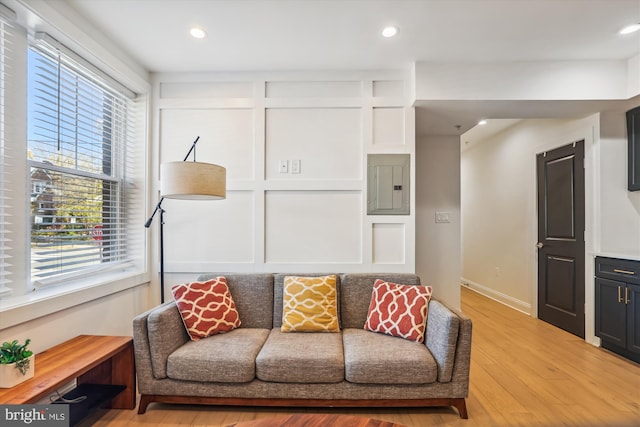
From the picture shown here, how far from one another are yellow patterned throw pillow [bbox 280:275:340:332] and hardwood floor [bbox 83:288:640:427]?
52 cm

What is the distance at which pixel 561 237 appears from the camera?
3484 mm

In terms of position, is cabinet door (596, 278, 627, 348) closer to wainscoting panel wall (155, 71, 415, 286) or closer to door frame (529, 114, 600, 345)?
door frame (529, 114, 600, 345)

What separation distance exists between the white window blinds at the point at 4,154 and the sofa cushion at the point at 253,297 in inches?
45.0

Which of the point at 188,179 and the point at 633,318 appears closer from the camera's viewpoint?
the point at 188,179

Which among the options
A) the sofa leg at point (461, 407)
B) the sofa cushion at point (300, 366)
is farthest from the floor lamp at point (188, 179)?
the sofa leg at point (461, 407)

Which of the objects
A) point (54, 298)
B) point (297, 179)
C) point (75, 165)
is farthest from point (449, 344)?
point (75, 165)

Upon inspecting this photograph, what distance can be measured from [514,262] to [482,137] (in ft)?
6.77

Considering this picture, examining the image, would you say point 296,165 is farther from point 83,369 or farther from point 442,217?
point 83,369

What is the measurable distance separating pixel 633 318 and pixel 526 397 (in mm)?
1374

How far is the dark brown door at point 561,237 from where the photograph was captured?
325 centimetres

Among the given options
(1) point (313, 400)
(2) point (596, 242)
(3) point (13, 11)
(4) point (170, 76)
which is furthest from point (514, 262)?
(3) point (13, 11)

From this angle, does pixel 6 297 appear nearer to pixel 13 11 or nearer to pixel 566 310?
pixel 13 11
